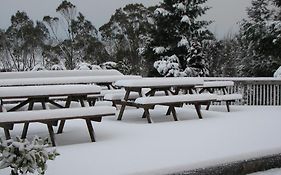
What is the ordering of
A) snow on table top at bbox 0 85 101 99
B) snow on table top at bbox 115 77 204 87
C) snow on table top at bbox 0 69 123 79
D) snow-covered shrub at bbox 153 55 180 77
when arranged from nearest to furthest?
snow on table top at bbox 0 85 101 99
snow on table top at bbox 115 77 204 87
snow on table top at bbox 0 69 123 79
snow-covered shrub at bbox 153 55 180 77

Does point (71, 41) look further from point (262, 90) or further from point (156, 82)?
point (156, 82)

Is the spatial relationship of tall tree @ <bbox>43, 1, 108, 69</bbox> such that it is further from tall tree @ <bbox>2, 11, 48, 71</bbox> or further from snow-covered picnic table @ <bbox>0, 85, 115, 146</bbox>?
snow-covered picnic table @ <bbox>0, 85, 115, 146</bbox>

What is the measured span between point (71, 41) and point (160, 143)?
68.7 feet

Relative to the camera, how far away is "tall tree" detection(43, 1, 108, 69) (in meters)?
24.9

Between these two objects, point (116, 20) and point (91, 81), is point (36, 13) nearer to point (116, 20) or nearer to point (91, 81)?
point (116, 20)

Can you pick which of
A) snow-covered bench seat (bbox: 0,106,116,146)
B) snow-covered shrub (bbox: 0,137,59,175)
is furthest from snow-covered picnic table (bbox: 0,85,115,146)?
snow-covered shrub (bbox: 0,137,59,175)

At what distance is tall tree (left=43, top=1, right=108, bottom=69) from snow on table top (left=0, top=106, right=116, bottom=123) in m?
19.7

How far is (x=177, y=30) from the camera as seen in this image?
20953 mm

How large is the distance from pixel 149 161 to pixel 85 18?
22.6 metres

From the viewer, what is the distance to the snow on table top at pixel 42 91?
526cm

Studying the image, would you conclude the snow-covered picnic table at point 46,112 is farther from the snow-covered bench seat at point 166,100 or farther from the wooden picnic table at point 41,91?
the snow-covered bench seat at point 166,100

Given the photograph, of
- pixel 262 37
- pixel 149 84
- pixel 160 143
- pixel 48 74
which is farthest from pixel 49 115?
pixel 262 37

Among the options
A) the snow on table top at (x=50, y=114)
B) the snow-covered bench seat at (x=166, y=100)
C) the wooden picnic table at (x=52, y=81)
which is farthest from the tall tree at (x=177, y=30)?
the snow on table top at (x=50, y=114)

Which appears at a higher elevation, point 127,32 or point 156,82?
point 127,32
